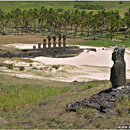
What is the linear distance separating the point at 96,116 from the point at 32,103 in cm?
881

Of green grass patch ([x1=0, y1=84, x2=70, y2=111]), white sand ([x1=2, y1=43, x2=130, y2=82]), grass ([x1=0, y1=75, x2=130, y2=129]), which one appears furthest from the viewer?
white sand ([x1=2, y1=43, x2=130, y2=82])

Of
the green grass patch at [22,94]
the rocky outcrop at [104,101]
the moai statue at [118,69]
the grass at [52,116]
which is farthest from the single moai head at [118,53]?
the green grass patch at [22,94]

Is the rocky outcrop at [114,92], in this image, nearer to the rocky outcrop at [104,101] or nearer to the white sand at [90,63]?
the rocky outcrop at [104,101]

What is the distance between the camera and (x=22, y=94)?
2450cm

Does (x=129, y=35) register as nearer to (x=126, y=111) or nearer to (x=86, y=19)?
(x=86, y=19)

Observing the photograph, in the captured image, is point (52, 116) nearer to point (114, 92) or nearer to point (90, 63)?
point (114, 92)

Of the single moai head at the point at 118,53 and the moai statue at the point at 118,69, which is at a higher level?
the single moai head at the point at 118,53

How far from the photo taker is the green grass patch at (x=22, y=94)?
2256cm

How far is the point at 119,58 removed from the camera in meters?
17.5

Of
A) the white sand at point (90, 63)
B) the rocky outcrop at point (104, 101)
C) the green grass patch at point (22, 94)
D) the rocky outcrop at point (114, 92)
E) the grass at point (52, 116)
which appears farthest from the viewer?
the white sand at point (90, 63)

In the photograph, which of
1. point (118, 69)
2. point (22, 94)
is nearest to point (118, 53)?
point (118, 69)

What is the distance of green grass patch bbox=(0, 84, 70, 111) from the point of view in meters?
22.6

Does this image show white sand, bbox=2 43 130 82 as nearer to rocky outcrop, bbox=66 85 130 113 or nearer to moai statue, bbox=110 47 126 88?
moai statue, bbox=110 47 126 88

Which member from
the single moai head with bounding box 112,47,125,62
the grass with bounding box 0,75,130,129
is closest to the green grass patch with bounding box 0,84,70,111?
the grass with bounding box 0,75,130,129
